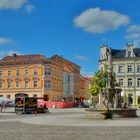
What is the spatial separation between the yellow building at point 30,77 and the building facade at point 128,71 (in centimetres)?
1338

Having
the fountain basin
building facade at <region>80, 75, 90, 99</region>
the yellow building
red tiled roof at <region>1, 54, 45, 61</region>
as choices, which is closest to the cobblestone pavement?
the fountain basin

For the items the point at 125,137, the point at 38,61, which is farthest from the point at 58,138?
the point at 38,61

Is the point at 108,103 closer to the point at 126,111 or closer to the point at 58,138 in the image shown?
the point at 126,111

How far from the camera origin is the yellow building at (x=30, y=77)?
332 ft

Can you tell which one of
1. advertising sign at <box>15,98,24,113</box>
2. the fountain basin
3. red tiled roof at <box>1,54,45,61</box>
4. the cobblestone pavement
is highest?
red tiled roof at <box>1,54,45,61</box>

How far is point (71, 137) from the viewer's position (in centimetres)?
1814

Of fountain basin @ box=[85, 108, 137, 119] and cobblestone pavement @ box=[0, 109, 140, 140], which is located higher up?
fountain basin @ box=[85, 108, 137, 119]

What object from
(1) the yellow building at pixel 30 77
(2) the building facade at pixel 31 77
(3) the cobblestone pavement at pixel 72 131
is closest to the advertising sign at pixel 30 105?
(3) the cobblestone pavement at pixel 72 131

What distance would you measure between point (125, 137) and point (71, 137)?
230 cm

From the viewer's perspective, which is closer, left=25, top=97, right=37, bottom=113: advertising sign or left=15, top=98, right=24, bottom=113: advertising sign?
left=15, top=98, right=24, bottom=113: advertising sign

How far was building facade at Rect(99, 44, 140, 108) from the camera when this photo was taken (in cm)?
9356

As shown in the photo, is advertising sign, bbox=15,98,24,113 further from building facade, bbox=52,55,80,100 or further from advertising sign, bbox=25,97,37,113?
building facade, bbox=52,55,80,100

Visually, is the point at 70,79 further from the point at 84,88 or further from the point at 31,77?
the point at 84,88

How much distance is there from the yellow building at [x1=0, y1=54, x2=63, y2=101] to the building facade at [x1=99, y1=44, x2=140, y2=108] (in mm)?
13384
